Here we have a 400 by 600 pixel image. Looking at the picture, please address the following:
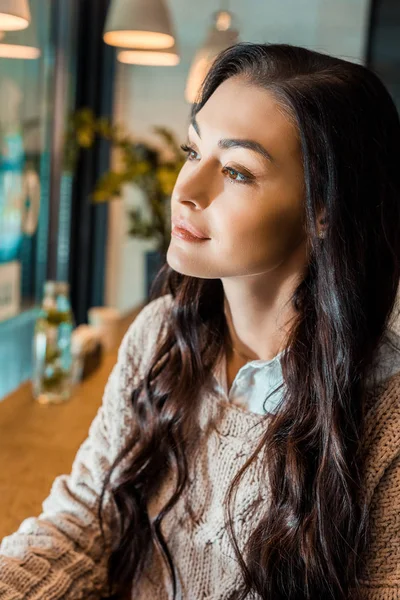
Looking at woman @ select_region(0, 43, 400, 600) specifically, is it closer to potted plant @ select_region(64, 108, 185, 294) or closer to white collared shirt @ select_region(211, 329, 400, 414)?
white collared shirt @ select_region(211, 329, 400, 414)

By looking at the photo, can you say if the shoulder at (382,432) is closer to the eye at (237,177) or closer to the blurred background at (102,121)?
the eye at (237,177)

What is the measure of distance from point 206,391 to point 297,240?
0.26 meters

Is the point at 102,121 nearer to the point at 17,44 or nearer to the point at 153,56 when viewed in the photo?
the point at 153,56

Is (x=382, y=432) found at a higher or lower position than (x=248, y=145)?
lower

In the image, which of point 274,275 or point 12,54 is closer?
point 274,275

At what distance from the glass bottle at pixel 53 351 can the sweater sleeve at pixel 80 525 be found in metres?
0.63

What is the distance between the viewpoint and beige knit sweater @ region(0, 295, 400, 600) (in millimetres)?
951

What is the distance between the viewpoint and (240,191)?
3.14ft

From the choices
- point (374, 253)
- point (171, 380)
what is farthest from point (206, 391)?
point (374, 253)

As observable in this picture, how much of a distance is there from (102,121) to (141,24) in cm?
71

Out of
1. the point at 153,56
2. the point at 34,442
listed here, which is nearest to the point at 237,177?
the point at 34,442

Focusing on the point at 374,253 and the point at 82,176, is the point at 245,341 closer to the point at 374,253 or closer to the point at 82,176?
the point at 374,253

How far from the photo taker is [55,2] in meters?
2.45

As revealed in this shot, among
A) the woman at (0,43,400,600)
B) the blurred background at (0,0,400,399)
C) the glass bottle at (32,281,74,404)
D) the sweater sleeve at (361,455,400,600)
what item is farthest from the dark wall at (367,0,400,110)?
the sweater sleeve at (361,455,400,600)
